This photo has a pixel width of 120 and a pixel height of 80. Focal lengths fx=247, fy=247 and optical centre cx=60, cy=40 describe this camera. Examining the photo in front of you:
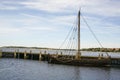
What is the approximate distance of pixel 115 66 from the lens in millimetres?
64062

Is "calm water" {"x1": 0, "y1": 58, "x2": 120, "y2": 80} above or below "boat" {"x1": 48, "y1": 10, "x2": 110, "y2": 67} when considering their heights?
below

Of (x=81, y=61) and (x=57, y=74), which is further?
(x=81, y=61)

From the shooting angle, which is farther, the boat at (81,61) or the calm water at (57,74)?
the boat at (81,61)

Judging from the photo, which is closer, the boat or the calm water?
the calm water

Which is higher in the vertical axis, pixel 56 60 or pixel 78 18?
pixel 78 18

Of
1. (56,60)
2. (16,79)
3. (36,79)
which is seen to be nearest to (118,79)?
(36,79)

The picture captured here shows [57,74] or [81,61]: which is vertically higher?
[81,61]

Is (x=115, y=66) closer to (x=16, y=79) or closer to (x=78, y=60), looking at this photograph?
(x=78, y=60)

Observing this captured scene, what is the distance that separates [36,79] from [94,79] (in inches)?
414

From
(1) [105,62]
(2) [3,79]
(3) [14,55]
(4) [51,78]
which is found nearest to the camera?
(2) [3,79]

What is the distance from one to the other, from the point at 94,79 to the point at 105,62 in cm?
1850

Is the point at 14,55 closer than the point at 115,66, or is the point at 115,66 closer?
the point at 115,66

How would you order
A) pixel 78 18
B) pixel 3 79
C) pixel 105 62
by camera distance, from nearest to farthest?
pixel 3 79 < pixel 105 62 < pixel 78 18

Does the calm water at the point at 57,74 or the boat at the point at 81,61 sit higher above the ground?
the boat at the point at 81,61
